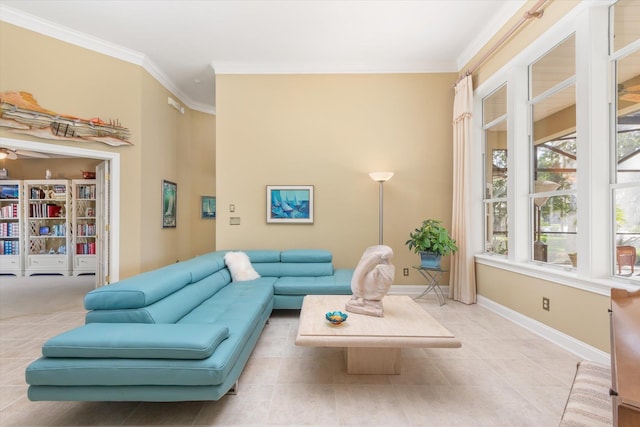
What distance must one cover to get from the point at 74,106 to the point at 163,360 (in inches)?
156

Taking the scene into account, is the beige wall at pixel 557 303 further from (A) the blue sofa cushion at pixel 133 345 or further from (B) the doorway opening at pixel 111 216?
(B) the doorway opening at pixel 111 216

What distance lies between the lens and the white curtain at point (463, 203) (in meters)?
4.00

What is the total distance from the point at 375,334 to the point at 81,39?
16.7 ft

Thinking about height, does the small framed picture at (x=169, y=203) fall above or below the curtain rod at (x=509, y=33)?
below

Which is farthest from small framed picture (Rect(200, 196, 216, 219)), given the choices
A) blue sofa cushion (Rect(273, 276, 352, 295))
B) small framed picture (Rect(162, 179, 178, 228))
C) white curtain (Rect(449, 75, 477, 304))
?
white curtain (Rect(449, 75, 477, 304))

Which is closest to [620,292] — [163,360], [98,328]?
[163,360]

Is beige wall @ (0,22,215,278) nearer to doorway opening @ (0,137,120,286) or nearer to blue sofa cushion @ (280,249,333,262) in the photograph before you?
doorway opening @ (0,137,120,286)

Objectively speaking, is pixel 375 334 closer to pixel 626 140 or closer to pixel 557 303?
pixel 557 303

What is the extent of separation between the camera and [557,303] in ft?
8.85

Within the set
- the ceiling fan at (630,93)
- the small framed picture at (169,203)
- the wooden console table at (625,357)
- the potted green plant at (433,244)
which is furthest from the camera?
the small framed picture at (169,203)

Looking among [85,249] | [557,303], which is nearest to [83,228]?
[85,249]

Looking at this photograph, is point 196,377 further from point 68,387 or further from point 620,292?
point 620,292

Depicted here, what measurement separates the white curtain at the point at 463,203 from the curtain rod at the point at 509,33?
129 millimetres

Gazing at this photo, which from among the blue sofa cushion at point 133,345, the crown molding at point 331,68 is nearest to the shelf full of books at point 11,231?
the crown molding at point 331,68
